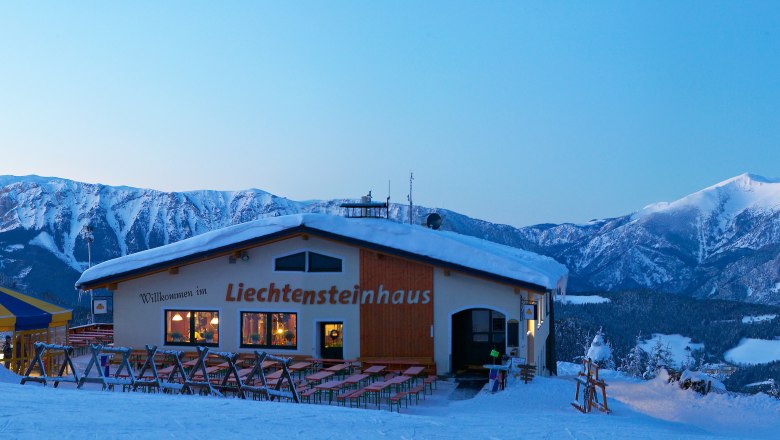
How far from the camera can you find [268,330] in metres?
24.4

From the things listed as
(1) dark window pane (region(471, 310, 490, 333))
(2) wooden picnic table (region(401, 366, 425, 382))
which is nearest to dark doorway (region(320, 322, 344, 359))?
(2) wooden picnic table (region(401, 366, 425, 382))

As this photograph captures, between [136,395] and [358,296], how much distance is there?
10.1 meters

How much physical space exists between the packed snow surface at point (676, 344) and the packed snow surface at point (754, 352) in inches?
250

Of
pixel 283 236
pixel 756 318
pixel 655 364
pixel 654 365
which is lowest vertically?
pixel 654 365

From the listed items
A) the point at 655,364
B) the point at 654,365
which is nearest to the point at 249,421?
the point at 655,364

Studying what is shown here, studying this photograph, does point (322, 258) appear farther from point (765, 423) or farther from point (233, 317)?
point (765, 423)

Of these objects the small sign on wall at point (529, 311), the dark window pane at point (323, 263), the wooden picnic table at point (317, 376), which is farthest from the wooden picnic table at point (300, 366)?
the small sign on wall at point (529, 311)

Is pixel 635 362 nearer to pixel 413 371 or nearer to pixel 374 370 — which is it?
pixel 413 371

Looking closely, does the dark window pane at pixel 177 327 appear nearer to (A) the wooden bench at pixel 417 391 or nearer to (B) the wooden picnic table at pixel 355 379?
(B) the wooden picnic table at pixel 355 379

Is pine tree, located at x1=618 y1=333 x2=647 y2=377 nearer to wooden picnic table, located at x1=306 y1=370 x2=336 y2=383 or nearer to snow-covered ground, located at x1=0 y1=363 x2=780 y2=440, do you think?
wooden picnic table, located at x1=306 y1=370 x2=336 y2=383

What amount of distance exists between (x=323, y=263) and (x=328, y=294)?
2.96ft

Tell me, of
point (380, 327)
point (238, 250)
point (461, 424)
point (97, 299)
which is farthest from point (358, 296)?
point (461, 424)

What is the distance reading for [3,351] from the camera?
22.8m

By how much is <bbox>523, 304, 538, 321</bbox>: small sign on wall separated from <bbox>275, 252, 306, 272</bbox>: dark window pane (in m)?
6.36
